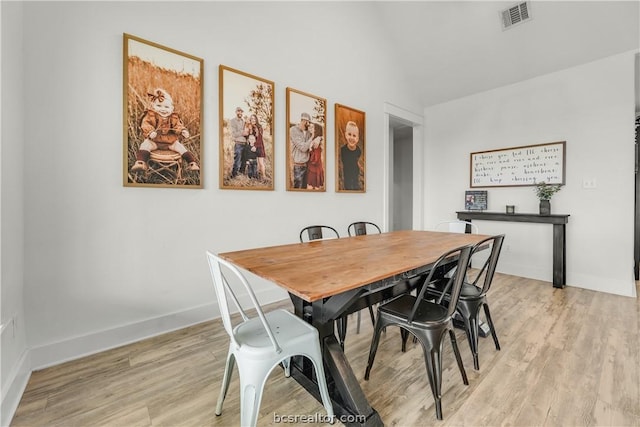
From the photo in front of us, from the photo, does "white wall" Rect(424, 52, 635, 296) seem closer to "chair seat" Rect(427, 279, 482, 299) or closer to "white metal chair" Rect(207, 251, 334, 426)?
"chair seat" Rect(427, 279, 482, 299)

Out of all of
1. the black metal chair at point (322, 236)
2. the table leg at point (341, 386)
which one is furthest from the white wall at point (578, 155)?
the table leg at point (341, 386)

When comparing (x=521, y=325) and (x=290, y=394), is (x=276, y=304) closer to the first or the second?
(x=290, y=394)

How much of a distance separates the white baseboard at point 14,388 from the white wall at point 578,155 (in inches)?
187

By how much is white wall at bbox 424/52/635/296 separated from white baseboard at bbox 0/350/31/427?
4761mm

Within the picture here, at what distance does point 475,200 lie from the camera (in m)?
4.18

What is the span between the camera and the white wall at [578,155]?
3.08 m

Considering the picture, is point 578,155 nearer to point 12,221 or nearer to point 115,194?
point 115,194

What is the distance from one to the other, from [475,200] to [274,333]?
12.8 ft

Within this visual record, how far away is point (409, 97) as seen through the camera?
446cm

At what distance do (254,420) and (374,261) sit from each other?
0.85m

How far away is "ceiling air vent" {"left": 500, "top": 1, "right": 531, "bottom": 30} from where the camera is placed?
3.03 meters

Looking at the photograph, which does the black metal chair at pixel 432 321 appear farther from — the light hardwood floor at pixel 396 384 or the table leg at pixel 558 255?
the table leg at pixel 558 255

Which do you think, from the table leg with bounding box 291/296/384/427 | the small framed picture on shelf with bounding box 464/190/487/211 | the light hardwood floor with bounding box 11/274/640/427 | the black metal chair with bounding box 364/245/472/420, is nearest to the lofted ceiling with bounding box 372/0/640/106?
the small framed picture on shelf with bounding box 464/190/487/211

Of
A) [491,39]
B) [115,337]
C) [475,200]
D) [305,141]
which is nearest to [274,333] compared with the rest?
[115,337]
